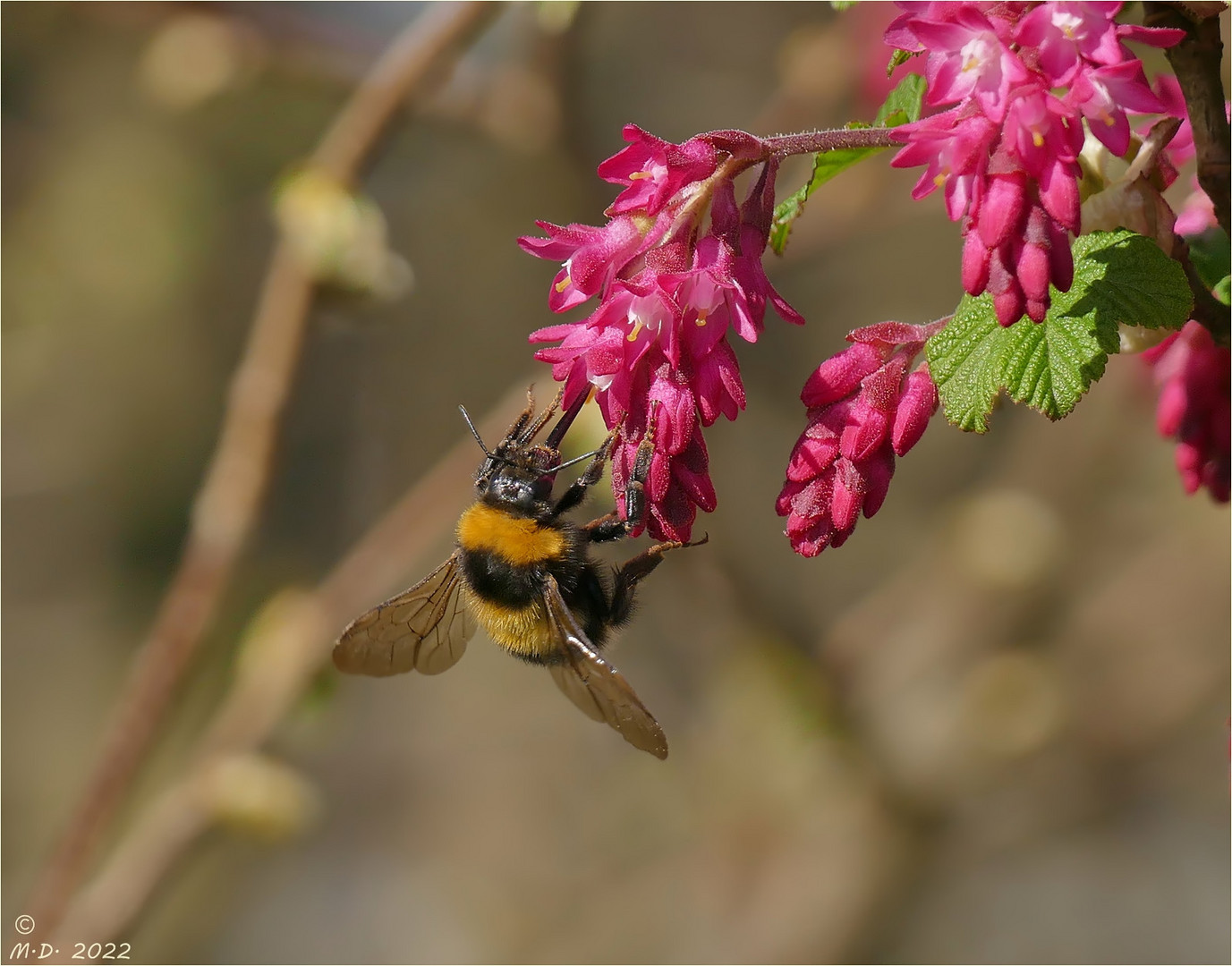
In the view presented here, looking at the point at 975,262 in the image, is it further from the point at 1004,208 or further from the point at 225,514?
the point at 225,514

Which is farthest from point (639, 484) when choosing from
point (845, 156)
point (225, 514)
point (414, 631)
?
point (225, 514)

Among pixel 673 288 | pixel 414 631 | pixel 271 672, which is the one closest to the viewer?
pixel 673 288

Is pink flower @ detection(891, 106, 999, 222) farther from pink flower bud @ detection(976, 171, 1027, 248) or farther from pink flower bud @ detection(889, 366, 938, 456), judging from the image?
pink flower bud @ detection(889, 366, 938, 456)

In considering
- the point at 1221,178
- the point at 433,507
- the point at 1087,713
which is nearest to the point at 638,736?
the point at 1221,178

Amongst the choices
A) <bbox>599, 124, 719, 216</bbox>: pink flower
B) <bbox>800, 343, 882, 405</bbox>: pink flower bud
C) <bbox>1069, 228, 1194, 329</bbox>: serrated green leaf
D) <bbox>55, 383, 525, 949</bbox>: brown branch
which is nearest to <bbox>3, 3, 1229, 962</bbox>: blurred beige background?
<bbox>55, 383, 525, 949</bbox>: brown branch

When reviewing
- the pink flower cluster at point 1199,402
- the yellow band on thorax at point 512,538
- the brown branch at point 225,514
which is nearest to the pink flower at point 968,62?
the pink flower cluster at point 1199,402

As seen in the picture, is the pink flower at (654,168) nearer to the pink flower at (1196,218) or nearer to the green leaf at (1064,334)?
the green leaf at (1064,334)
